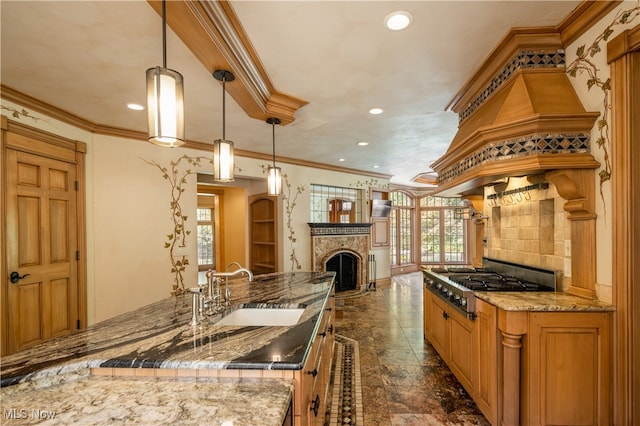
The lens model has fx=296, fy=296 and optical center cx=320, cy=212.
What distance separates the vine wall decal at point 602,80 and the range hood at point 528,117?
6cm

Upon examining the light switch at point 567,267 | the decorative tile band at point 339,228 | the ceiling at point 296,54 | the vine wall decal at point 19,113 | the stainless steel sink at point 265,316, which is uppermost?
the ceiling at point 296,54

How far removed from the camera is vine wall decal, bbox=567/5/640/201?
169 cm

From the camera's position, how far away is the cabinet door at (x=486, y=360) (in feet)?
6.28

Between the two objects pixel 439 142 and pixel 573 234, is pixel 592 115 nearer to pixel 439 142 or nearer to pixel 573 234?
pixel 573 234

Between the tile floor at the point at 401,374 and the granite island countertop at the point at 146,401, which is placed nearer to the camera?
the granite island countertop at the point at 146,401

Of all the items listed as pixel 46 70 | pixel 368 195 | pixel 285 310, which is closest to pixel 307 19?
pixel 285 310

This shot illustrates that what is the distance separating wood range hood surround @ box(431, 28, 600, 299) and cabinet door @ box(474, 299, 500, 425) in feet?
1.89

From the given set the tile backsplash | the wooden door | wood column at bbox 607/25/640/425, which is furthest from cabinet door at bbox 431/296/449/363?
the wooden door

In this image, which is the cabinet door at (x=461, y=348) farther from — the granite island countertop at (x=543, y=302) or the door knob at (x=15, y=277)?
the door knob at (x=15, y=277)

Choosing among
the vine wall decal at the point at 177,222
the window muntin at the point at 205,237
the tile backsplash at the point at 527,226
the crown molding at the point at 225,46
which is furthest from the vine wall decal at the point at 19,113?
the window muntin at the point at 205,237

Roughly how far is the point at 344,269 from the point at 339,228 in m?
1.00

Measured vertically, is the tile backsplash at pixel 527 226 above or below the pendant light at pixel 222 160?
below

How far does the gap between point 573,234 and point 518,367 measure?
940 millimetres

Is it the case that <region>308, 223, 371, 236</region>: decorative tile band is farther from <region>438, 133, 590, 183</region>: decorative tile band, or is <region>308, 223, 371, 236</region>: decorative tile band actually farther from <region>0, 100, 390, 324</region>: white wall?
<region>438, 133, 590, 183</region>: decorative tile band
